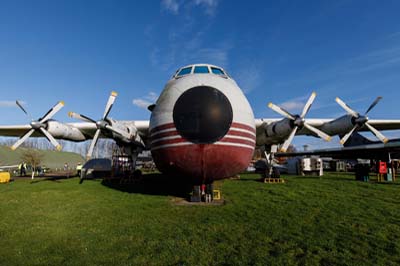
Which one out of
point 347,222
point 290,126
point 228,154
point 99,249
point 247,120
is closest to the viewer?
point 99,249

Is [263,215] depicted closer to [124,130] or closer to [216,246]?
[216,246]

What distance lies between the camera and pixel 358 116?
14703mm

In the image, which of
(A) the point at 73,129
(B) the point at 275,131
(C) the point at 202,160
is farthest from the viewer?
(A) the point at 73,129

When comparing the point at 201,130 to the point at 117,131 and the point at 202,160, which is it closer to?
the point at 202,160

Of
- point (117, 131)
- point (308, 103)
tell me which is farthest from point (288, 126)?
point (117, 131)

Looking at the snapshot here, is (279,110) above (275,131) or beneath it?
above

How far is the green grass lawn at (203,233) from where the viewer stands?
4422 mm

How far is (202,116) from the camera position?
7.30 metres

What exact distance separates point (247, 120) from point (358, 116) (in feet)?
34.3

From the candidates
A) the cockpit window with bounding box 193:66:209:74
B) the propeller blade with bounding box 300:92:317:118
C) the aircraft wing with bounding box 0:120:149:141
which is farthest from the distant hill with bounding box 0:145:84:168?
the propeller blade with bounding box 300:92:317:118

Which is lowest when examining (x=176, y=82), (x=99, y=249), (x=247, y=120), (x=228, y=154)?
(x=99, y=249)

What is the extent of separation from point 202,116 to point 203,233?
3400 mm

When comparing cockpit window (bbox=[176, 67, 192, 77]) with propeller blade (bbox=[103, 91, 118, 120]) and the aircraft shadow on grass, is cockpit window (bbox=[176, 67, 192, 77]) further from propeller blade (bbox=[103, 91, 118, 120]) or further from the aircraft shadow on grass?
propeller blade (bbox=[103, 91, 118, 120])

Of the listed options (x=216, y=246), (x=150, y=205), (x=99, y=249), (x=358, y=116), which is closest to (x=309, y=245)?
(x=216, y=246)
